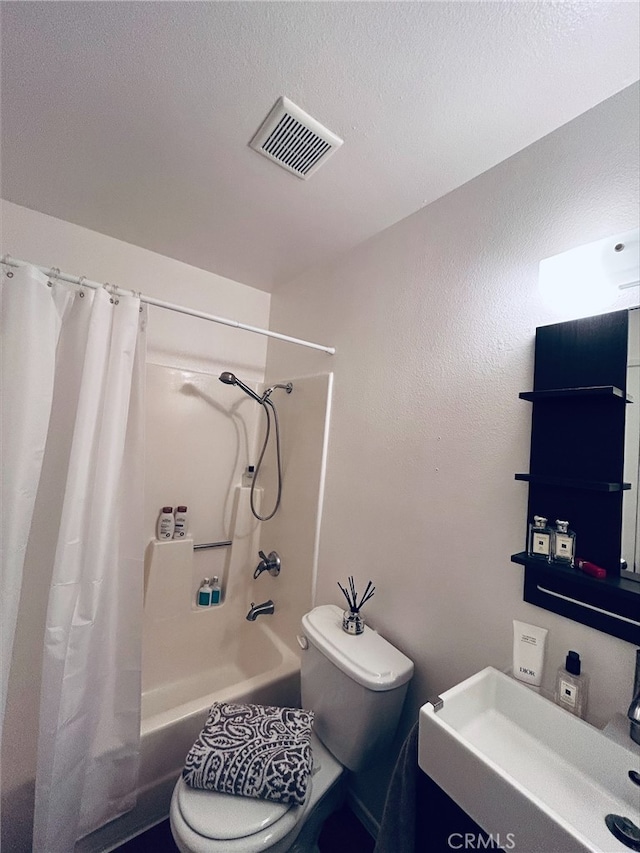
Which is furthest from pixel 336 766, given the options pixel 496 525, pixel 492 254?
pixel 492 254

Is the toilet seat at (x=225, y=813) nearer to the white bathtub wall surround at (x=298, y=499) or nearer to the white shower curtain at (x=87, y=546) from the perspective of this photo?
the white shower curtain at (x=87, y=546)

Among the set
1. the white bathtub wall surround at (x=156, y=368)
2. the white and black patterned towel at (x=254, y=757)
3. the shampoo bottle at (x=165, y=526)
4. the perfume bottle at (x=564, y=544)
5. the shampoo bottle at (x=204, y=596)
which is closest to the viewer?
the perfume bottle at (x=564, y=544)

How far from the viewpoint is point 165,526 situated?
1.80 metres

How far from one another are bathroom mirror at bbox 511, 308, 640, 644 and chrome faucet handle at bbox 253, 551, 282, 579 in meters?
1.29

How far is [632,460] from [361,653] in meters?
0.98

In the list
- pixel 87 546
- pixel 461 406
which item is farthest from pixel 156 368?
pixel 461 406

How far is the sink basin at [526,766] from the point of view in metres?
0.57

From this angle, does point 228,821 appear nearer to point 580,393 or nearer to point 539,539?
point 539,539

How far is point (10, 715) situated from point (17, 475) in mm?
957


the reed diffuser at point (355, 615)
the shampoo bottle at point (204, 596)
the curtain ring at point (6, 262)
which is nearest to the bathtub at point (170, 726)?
the shampoo bottle at point (204, 596)

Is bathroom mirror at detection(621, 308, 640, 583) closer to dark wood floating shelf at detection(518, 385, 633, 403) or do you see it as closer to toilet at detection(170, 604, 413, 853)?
dark wood floating shelf at detection(518, 385, 633, 403)

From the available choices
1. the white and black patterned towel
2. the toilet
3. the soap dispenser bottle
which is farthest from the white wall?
the white and black patterned towel

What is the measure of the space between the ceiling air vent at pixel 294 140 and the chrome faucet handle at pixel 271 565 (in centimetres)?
178

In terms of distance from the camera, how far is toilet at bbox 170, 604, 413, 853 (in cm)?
92
